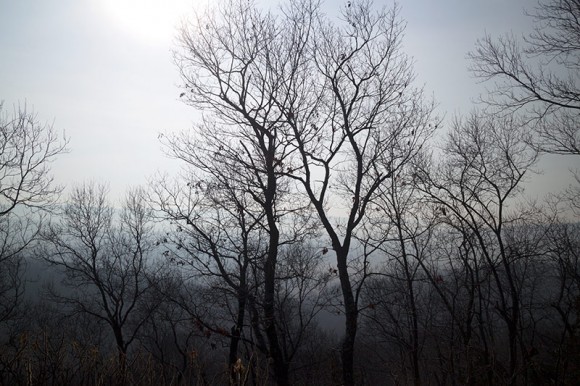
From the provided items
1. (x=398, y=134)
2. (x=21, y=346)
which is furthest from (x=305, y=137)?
(x=21, y=346)

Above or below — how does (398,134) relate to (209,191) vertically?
above

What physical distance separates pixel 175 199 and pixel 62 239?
8755 millimetres

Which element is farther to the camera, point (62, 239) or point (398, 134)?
point (62, 239)

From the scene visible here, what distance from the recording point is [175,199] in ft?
34.1

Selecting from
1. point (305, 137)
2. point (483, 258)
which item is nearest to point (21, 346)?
point (305, 137)

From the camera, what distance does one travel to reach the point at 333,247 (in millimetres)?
8008

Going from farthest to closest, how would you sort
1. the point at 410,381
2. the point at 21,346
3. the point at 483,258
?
the point at 483,258 → the point at 410,381 → the point at 21,346

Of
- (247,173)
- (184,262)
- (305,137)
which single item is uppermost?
(305,137)

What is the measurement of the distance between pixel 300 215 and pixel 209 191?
2628mm

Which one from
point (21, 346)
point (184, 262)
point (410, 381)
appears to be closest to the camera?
point (21, 346)

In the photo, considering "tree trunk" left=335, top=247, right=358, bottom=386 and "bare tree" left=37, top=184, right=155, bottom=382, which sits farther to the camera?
"bare tree" left=37, top=184, right=155, bottom=382

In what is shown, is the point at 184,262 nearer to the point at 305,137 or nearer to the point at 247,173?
the point at 247,173

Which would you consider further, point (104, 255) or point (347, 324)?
point (104, 255)

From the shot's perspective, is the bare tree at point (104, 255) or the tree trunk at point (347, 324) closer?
the tree trunk at point (347, 324)
